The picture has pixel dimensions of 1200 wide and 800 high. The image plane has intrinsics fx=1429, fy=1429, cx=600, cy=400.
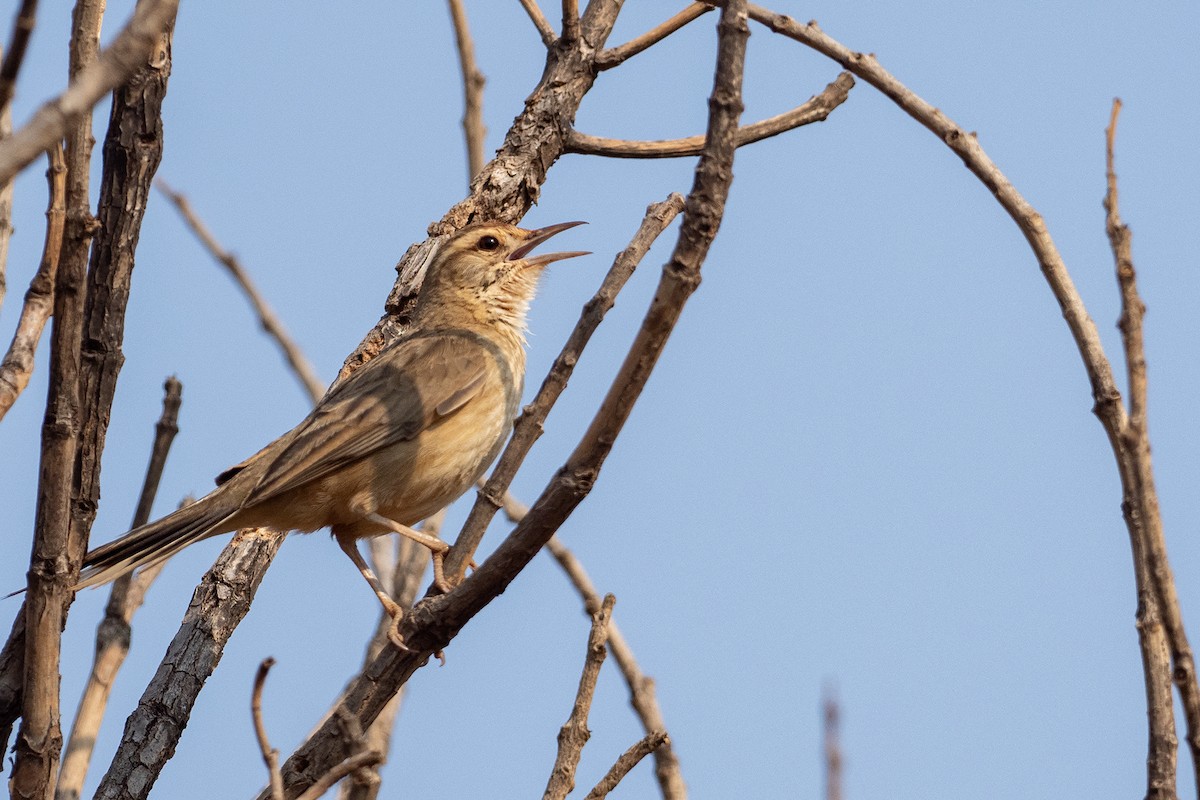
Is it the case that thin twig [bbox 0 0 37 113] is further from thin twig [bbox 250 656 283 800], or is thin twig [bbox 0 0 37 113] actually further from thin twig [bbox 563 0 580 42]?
thin twig [bbox 563 0 580 42]

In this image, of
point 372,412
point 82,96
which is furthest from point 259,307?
point 82,96

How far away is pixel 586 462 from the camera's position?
3320 millimetres

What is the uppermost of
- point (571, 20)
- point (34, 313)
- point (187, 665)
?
point (571, 20)

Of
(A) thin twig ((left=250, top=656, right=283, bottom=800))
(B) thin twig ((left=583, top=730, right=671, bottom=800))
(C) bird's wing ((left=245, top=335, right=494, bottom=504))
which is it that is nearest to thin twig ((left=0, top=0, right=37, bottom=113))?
(A) thin twig ((left=250, top=656, right=283, bottom=800))

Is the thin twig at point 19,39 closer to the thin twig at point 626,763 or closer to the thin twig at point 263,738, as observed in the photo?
the thin twig at point 263,738

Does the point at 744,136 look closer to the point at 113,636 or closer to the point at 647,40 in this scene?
the point at 647,40

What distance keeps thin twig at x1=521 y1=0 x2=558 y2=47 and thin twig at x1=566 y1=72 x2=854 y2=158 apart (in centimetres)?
47

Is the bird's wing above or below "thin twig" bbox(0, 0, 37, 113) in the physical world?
above

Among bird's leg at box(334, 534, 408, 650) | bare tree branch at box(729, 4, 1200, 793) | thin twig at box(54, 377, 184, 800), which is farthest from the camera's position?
bird's leg at box(334, 534, 408, 650)

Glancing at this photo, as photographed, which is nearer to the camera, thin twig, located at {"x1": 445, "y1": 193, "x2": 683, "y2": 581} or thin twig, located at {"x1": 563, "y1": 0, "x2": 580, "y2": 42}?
Answer: thin twig, located at {"x1": 445, "y1": 193, "x2": 683, "y2": 581}

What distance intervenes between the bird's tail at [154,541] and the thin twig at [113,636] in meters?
0.07

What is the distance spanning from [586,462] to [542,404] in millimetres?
743

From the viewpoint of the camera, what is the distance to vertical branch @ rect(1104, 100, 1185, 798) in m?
2.66

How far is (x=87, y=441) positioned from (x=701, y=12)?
3.61m
